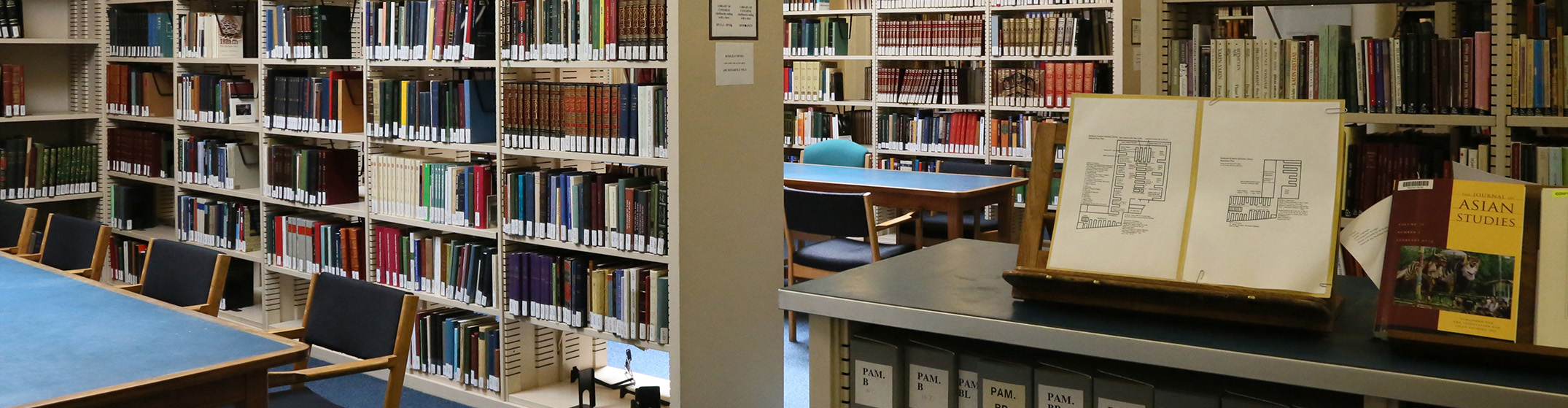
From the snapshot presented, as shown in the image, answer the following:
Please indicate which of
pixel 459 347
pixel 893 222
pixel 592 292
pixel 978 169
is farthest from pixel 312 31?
pixel 978 169

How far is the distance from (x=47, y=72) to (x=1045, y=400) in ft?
19.5

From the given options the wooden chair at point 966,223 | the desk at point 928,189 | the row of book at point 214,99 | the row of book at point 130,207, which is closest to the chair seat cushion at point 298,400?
the desk at point 928,189

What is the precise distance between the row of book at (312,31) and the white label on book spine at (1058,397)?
356 centimetres

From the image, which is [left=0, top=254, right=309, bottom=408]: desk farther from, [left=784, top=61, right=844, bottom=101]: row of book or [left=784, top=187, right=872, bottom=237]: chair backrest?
[left=784, top=61, right=844, bottom=101]: row of book

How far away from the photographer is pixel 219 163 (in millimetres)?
5238

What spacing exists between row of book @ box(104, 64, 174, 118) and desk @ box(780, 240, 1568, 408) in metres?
4.73

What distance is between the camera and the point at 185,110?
213 inches

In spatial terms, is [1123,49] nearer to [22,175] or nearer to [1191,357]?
[1191,357]

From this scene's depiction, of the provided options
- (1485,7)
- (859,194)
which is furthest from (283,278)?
(1485,7)

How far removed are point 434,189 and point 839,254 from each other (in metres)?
1.66

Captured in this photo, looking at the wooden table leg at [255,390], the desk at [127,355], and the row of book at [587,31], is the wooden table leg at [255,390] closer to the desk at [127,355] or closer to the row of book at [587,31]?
the desk at [127,355]

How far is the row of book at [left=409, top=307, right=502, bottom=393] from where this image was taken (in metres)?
4.05

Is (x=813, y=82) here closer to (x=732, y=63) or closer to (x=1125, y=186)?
(x=732, y=63)

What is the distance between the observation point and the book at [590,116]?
136 inches
